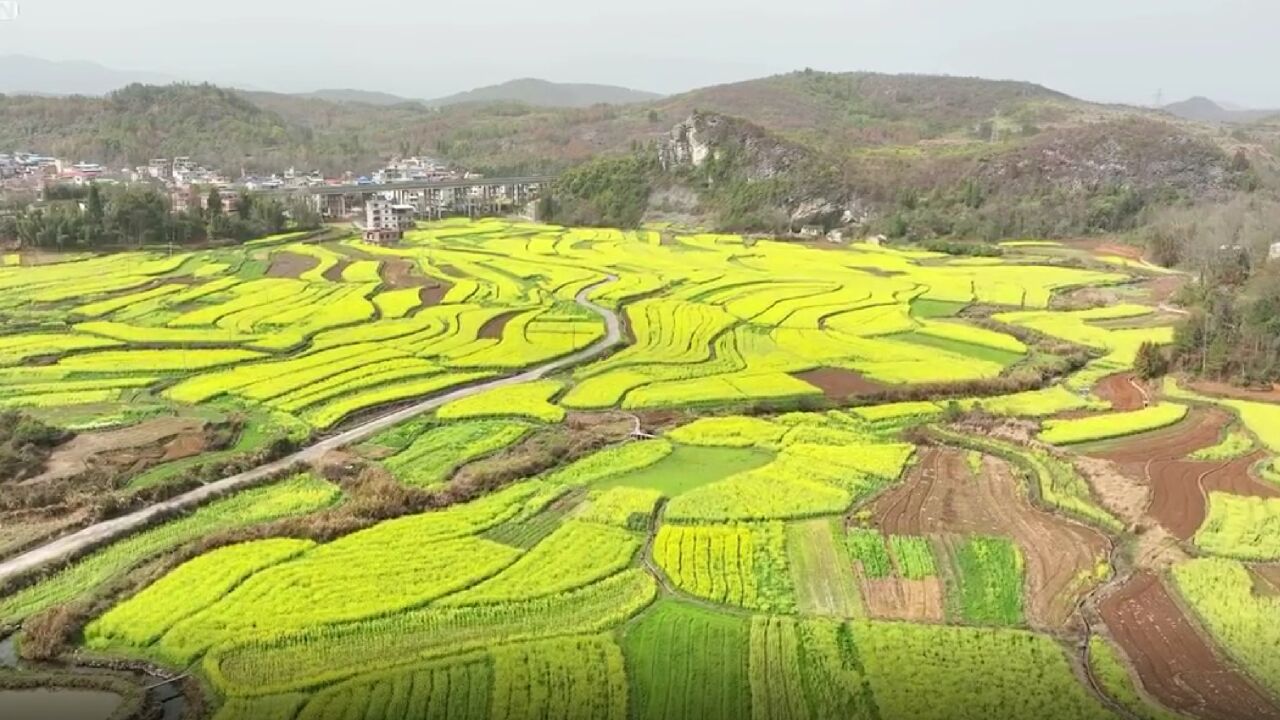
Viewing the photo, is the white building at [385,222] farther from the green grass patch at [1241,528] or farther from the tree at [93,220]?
the green grass patch at [1241,528]

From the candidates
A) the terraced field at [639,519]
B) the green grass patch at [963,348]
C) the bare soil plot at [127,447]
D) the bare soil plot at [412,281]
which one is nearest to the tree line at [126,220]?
the bare soil plot at [412,281]

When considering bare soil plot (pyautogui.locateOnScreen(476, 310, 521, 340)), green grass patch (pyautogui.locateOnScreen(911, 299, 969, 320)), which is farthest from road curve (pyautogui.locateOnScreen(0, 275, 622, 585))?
green grass patch (pyautogui.locateOnScreen(911, 299, 969, 320))

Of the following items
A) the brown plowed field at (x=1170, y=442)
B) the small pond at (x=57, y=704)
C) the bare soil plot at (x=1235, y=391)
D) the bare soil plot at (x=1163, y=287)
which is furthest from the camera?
the bare soil plot at (x=1163, y=287)

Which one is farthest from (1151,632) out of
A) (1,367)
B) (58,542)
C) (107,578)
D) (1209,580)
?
(1,367)

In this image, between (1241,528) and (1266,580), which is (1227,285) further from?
(1266,580)

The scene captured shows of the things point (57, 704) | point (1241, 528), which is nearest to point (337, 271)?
point (57, 704)

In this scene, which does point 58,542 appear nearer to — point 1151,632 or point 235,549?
point 235,549
